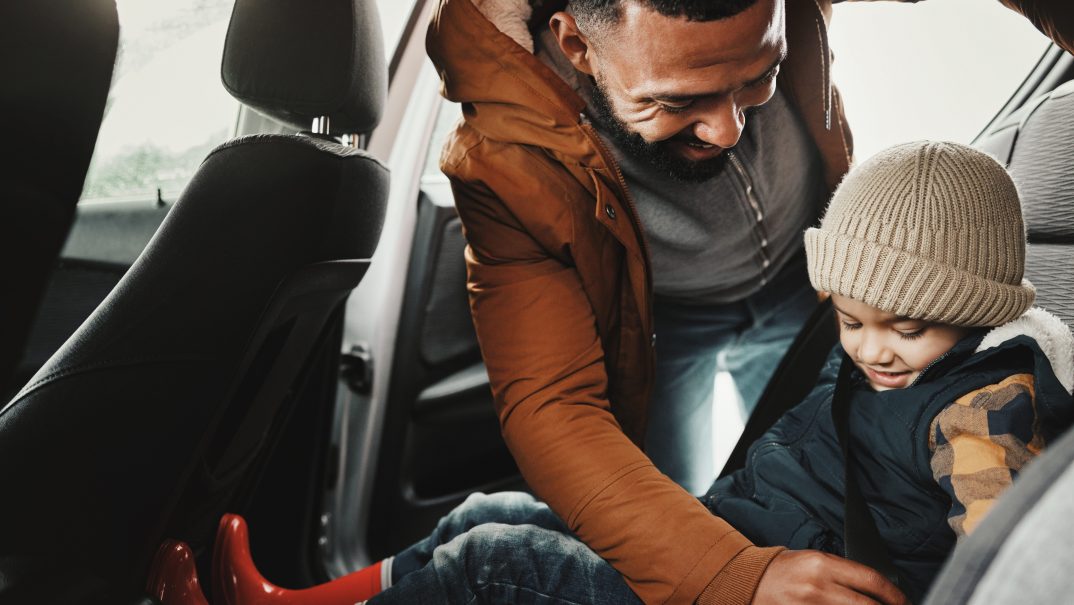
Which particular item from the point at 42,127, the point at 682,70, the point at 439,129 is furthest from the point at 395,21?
the point at 42,127

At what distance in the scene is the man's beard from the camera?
121 centimetres

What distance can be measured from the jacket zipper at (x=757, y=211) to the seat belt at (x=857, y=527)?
48 centimetres

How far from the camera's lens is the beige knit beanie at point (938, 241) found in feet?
3.14

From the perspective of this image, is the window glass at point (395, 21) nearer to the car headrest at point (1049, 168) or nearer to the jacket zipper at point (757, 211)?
the jacket zipper at point (757, 211)

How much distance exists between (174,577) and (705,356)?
1108 mm

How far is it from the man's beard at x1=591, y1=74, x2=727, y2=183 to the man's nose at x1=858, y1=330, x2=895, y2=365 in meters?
0.36

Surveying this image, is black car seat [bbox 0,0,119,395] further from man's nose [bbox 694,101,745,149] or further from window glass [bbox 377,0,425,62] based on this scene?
window glass [bbox 377,0,425,62]

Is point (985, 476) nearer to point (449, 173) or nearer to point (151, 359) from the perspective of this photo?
point (449, 173)

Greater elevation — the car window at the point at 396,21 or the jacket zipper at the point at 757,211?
the car window at the point at 396,21

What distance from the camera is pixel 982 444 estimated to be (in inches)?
33.6

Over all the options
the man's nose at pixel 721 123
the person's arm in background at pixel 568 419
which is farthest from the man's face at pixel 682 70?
the person's arm in background at pixel 568 419

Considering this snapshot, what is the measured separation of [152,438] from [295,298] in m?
0.25

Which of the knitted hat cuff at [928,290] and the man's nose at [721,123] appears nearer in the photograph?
the knitted hat cuff at [928,290]

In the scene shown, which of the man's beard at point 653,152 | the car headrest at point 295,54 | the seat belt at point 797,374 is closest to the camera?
the car headrest at point 295,54
